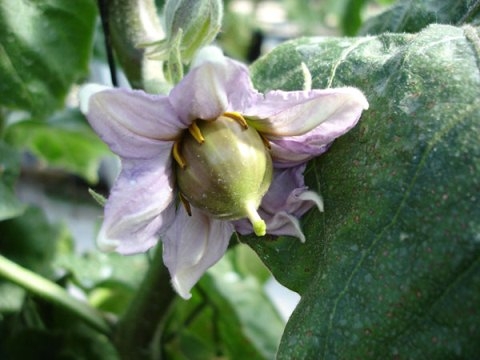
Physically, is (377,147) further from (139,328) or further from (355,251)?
(139,328)

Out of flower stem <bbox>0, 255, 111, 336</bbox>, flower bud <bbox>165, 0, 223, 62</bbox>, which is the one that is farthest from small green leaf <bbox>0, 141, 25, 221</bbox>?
flower bud <bbox>165, 0, 223, 62</bbox>

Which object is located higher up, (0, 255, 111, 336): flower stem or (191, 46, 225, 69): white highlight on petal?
(191, 46, 225, 69): white highlight on petal

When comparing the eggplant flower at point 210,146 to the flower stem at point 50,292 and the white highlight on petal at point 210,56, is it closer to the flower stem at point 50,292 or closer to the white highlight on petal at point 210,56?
the white highlight on petal at point 210,56

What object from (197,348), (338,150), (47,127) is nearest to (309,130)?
(338,150)

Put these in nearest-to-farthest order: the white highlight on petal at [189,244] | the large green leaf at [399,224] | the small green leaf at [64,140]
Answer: the large green leaf at [399,224] → the white highlight on petal at [189,244] → the small green leaf at [64,140]

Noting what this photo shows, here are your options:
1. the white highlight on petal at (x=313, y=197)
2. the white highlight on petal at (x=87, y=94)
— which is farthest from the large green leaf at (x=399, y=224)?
the white highlight on petal at (x=87, y=94)

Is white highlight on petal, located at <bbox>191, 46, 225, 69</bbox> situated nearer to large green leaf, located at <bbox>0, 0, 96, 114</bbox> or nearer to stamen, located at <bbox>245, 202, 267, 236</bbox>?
stamen, located at <bbox>245, 202, 267, 236</bbox>
